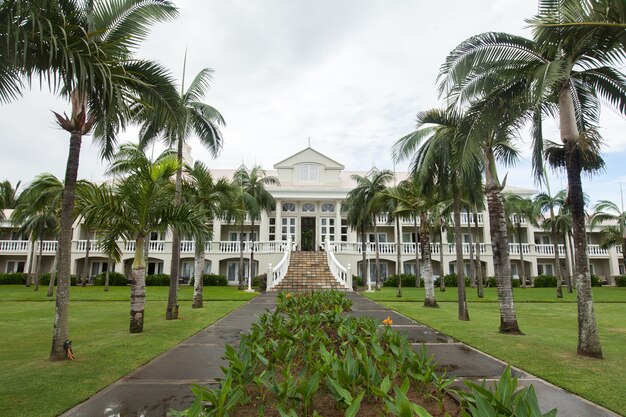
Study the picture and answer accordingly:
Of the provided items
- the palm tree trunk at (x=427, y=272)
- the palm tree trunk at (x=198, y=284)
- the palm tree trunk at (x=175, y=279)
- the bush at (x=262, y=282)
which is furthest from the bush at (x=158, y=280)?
the palm tree trunk at (x=427, y=272)

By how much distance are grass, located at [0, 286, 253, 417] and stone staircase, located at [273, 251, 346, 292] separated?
1040 cm

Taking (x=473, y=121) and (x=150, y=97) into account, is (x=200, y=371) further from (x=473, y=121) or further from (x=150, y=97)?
(x=473, y=121)

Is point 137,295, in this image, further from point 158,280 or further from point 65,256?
point 158,280

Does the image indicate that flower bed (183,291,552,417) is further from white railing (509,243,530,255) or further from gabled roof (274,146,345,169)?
white railing (509,243,530,255)

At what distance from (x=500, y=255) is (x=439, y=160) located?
13.9 ft

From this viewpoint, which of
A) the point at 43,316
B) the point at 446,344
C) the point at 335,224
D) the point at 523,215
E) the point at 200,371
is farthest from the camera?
the point at 335,224

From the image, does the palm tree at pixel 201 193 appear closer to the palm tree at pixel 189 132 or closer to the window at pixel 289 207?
A: the palm tree at pixel 189 132

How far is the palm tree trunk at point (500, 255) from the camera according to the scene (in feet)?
32.9

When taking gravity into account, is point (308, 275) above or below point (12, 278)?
above

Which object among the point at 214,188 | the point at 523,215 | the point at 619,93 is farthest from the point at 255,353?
the point at 523,215

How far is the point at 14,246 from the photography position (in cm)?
3653

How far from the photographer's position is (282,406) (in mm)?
3357

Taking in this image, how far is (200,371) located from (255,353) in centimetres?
207

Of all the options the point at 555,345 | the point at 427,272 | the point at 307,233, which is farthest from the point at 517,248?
the point at 555,345
